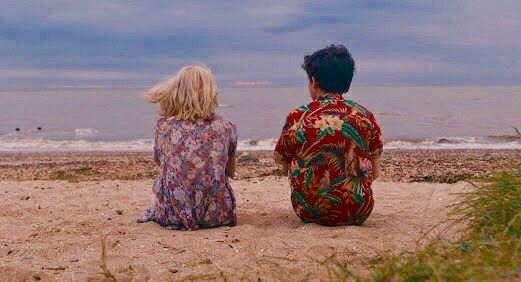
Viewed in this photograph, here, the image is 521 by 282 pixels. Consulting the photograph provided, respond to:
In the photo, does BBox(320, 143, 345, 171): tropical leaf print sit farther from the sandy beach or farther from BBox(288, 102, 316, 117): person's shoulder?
the sandy beach

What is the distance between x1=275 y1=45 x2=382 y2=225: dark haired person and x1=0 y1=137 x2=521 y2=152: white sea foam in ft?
46.2

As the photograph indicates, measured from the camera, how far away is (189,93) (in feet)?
18.1

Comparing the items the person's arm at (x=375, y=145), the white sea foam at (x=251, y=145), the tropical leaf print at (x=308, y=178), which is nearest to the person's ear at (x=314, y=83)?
the person's arm at (x=375, y=145)

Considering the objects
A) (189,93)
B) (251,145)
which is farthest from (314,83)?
(251,145)

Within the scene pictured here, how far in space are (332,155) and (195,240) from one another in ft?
4.10

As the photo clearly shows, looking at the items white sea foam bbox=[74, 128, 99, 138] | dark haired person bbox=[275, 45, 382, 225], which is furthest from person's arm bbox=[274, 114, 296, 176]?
white sea foam bbox=[74, 128, 99, 138]

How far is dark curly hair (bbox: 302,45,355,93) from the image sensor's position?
5.24 metres

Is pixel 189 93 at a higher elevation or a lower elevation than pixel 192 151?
higher

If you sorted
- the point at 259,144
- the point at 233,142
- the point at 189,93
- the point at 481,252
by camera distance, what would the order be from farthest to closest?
the point at 259,144 → the point at 233,142 → the point at 189,93 → the point at 481,252

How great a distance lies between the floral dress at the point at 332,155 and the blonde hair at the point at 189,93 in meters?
0.72

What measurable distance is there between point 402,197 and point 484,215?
313cm

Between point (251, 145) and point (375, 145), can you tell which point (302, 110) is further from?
point (251, 145)

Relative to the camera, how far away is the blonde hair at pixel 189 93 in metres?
5.52

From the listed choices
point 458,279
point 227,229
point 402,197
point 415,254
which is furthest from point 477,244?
point 402,197
